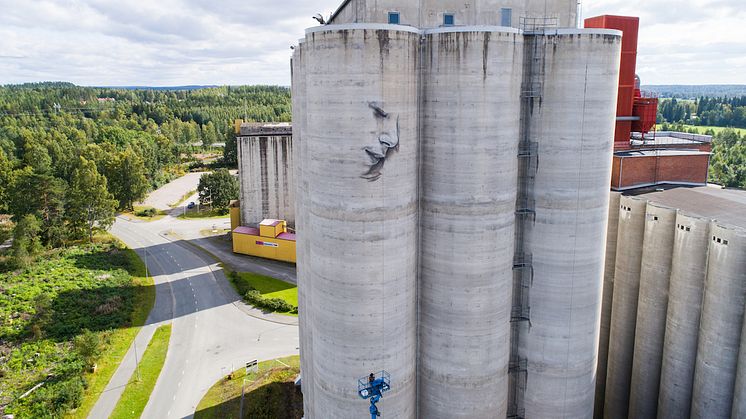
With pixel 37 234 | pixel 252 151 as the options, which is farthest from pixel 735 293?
pixel 37 234

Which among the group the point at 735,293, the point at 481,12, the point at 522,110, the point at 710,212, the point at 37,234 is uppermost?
the point at 481,12

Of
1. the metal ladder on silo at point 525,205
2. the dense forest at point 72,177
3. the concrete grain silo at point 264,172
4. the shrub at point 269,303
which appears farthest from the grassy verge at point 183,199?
the metal ladder on silo at point 525,205

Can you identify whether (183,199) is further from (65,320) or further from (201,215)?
(65,320)

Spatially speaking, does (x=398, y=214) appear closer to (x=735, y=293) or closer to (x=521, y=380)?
(x=521, y=380)

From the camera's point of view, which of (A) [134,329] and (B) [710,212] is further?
(A) [134,329]

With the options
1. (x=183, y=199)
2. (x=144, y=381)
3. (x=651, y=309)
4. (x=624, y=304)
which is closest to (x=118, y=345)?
(x=144, y=381)
